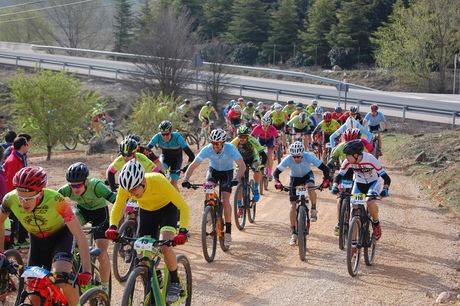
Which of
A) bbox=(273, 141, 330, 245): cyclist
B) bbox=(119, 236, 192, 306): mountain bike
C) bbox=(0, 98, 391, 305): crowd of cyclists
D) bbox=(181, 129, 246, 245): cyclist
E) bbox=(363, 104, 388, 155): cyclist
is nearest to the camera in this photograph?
bbox=(0, 98, 391, 305): crowd of cyclists

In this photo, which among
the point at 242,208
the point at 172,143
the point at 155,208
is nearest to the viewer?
the point at 155,208

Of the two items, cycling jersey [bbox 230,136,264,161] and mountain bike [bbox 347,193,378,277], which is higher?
cycling jersey [bbox 230,136,264,161]

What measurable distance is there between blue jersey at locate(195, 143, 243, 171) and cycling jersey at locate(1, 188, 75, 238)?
5.22 m

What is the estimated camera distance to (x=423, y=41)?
156 feet

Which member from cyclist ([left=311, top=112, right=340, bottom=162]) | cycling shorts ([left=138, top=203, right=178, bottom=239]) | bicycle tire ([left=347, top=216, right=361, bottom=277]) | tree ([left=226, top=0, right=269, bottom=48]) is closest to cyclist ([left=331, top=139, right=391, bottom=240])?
bicycle tire ([left=347, top=216, right=361, bottom=277])

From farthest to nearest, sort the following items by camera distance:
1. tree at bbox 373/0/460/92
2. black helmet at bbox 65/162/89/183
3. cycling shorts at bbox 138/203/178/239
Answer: tree at bbox 373/0/460/92
cycling shorts at bbox 138/203/178/239
black helmet at bbox 65/162/89/183

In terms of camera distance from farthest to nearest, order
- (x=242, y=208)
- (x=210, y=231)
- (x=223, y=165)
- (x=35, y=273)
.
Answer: (x=242, y=208), (x=223, y=165), (x=210, y=231), (x=35, y=273)

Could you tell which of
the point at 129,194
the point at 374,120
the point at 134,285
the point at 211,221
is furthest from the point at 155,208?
the point at 374,120

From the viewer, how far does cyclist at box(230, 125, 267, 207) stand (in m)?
14.0

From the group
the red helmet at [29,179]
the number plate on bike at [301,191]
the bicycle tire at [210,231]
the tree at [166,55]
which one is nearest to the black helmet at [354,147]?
the number plate on bike at [301,191]

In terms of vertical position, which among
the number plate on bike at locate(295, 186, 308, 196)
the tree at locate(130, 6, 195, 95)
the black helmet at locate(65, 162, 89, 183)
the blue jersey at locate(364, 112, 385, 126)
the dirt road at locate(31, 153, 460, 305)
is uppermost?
the tree at locate(130, 6, 195, 95)

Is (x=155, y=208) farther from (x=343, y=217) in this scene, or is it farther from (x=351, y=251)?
(x=343, y=217)

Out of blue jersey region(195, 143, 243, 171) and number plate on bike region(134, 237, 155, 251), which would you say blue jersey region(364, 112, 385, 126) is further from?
number plate on bike region(134, 237, 155, 251)

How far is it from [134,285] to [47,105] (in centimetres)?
1957
